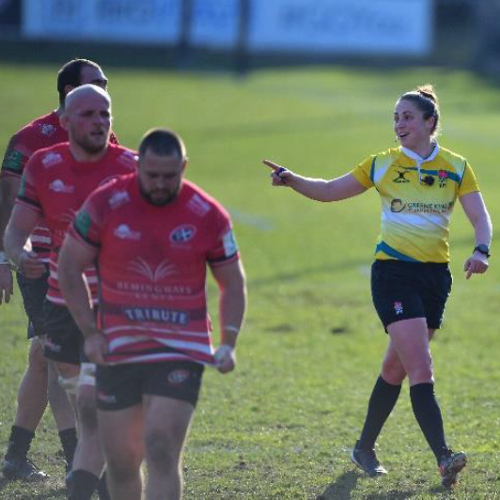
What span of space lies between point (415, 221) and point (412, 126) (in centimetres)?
53

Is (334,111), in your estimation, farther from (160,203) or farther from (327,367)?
(160,203)

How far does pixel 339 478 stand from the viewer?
24.3 feet

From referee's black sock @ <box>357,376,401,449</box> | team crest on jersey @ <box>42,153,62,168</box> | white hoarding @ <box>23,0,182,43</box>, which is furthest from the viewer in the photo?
white hoarding @ <box>23,0,182,43</box>

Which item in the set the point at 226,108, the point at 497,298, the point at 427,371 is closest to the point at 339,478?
the point at 427,371

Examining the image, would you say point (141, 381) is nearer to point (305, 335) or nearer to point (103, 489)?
point (103, 489)

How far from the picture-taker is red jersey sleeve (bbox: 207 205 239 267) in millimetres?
5559

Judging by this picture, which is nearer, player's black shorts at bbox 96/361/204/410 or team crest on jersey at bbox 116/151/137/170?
player's black shorts at bbox 96/361/204/410

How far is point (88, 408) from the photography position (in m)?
6.16

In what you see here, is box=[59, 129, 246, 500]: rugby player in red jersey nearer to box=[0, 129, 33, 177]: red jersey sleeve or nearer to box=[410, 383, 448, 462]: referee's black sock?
box=[0, 129, 33, 177]: red jersey sleeve

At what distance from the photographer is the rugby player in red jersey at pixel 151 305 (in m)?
5.47

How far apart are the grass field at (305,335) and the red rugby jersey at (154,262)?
1.65 metres

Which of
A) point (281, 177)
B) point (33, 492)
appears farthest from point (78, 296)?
point (281, 177)

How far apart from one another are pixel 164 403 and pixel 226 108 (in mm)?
27391

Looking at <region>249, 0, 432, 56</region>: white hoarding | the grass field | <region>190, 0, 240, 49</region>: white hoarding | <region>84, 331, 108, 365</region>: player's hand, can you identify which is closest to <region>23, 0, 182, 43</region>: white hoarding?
<region>190, 0, 240, 49</region>: white hoarding
